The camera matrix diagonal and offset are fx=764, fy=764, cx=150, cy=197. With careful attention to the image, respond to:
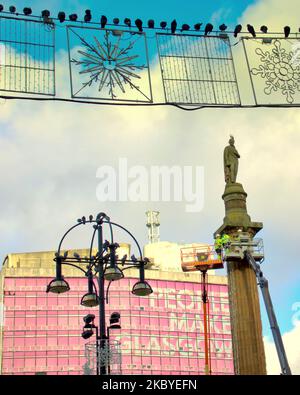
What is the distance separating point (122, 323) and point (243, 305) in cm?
7517

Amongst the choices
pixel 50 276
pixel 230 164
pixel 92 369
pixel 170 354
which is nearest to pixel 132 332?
pixel 170 354

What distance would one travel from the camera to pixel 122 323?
10444 centimetres

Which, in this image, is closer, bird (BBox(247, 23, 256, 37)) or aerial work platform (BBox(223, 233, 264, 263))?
bird (BBox(247, 23, 256, 37))

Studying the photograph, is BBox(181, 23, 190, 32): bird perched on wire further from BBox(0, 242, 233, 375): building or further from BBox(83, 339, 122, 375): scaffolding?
BBox(0, 242, 233, 375): building

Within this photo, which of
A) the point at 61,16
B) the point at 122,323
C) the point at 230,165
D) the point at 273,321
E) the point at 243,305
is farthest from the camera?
the point at 122,323

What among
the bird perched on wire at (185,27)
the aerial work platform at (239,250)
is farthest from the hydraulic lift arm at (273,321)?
the bird perched on wire at (185,27)

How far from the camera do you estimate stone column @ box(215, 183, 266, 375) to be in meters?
29.9

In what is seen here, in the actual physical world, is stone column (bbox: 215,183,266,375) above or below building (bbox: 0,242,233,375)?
below

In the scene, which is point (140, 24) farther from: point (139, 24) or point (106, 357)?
point (106, 357)

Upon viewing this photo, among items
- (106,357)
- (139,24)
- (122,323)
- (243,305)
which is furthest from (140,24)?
(122,323)

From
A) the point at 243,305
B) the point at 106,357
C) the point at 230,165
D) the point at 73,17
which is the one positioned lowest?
the point at 106,357

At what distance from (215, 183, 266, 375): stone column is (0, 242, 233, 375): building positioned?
2799 inches

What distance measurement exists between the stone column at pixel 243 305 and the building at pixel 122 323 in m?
71.1

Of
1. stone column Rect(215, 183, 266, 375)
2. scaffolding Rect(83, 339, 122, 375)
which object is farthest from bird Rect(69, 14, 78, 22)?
stone column Rect(215, 183, 266, 375)
